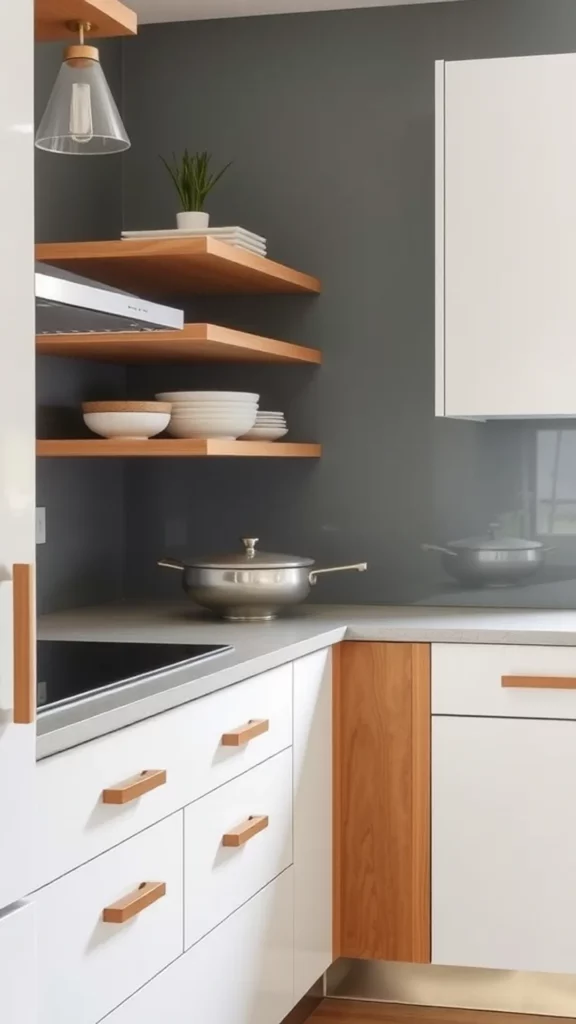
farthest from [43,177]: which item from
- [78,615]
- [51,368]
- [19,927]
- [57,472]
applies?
[19,927]

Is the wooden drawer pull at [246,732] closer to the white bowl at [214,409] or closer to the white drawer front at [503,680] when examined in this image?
the white drawer front at [503,680]

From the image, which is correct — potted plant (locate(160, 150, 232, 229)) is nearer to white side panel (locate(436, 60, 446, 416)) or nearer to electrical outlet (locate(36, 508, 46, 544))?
white side panel (locate(436, 60, 446, 416))

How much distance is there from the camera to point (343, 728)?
3172mm

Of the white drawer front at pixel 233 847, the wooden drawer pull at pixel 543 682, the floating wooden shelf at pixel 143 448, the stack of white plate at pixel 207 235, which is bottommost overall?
the white drawer front at pixel 233 847

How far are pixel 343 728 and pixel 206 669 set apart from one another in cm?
84

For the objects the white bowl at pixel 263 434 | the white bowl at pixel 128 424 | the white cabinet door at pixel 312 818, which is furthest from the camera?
the white bowl at pixel 263 434

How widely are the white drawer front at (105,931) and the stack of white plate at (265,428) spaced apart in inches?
54.3

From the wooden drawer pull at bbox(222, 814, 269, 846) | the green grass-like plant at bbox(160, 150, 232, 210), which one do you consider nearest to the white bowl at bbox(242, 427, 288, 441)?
the green grass-like plant at bbox(160, 150, 232, 210)

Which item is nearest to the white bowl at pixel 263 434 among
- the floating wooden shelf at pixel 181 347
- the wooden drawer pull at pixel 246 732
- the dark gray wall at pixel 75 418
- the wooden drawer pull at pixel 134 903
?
the floating wooden shelf at pixel 181 347

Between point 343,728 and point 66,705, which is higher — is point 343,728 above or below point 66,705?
below

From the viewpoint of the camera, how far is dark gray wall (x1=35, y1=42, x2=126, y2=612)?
3.37 meters

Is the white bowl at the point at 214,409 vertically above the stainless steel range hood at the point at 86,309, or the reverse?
the stainless steel range hood at the point at 86,309

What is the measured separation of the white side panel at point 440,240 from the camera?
127 inches

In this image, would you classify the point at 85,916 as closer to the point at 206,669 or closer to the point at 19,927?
the point at 19,927
